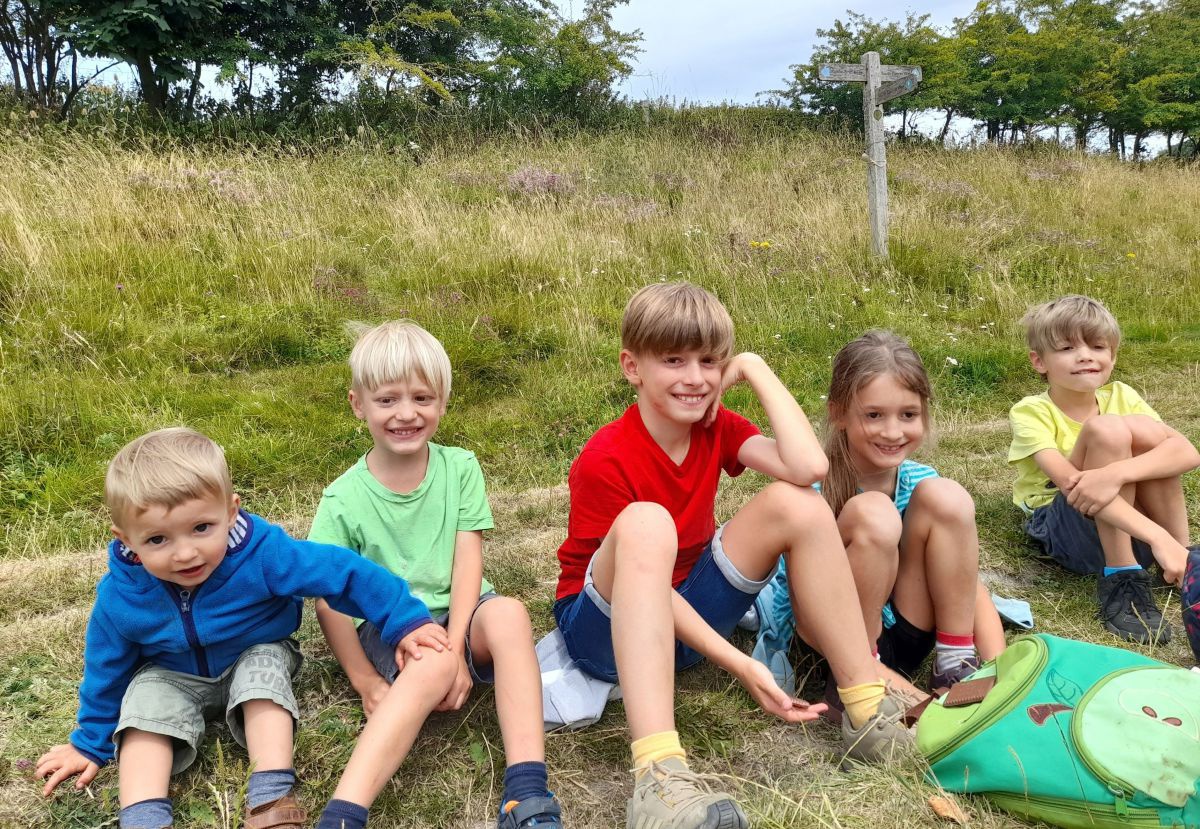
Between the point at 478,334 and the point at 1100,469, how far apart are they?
12.2ft

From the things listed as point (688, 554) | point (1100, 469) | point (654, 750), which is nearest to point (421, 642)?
point (654, 750)

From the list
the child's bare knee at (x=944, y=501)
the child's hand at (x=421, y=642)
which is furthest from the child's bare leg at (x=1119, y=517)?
the child's hand at (x=421, y=642)

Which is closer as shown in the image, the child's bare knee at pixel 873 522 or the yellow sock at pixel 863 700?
the yellow sock at pixel 863 700

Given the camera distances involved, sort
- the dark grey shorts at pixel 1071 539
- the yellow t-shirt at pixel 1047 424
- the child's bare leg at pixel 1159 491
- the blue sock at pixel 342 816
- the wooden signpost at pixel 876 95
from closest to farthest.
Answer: the blue sock at pixel 342 816
the child's bare leg at pixel 1159 491
the dark grey shorts at pixel 1071 539
the yellow t-shirt at pixel 1047 424
the wooden signpost at pixel 876 95

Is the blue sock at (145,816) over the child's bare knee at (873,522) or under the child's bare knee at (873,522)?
under

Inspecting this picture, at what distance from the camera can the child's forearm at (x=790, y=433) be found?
6.67 ft

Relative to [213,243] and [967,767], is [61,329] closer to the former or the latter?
[213,243]

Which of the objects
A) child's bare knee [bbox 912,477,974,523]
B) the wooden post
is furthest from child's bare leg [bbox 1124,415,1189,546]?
the wooden post

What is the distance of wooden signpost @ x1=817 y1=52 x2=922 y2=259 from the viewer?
6.69 metres

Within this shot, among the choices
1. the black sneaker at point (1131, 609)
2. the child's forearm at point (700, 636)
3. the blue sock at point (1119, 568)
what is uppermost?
the child's forearm at point (700, 636)

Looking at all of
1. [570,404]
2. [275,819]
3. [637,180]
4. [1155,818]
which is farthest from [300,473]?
[637,180]

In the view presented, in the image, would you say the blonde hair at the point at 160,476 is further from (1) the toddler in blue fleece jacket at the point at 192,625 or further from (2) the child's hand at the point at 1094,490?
(2) the child's hand at the point at 1094,490

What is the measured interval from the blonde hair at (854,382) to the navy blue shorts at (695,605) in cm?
45

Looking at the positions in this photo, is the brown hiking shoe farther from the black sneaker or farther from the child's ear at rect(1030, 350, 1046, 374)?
the child's ear at rect(1030, 350, 1046, 374)
